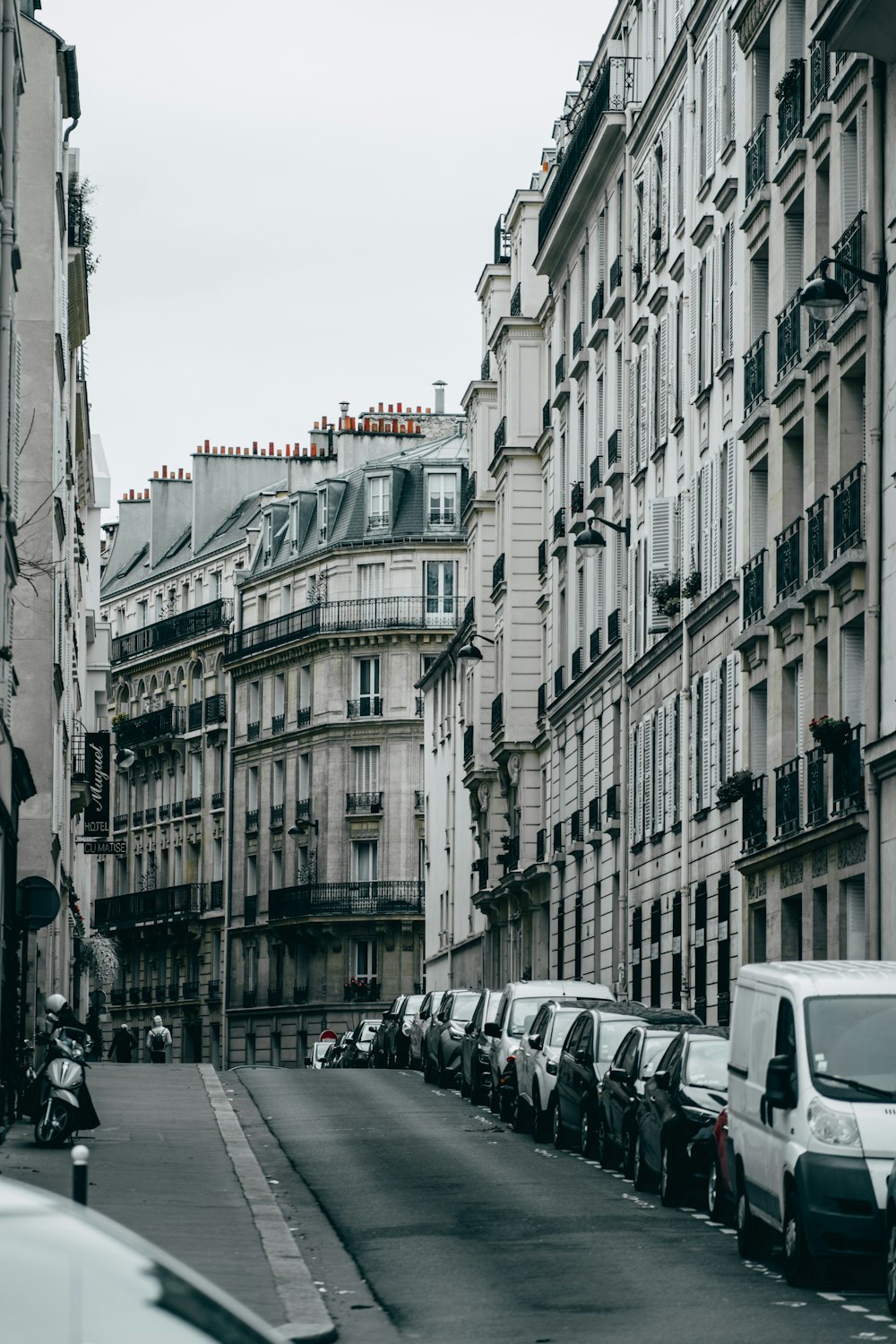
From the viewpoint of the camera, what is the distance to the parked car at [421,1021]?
45844mm

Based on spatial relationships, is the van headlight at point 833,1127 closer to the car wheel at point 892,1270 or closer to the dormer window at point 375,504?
the car wheel at point 892,1270

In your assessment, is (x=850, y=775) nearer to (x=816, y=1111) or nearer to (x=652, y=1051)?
(x=652, y=1051)

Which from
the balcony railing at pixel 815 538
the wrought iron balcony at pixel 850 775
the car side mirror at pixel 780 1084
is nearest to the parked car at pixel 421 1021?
the balcony railing at pixel 815 538

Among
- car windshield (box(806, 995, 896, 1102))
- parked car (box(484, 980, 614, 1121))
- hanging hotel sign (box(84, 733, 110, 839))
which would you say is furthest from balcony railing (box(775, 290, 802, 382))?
hanging hotel sign (box(84, 733, 110, 839))

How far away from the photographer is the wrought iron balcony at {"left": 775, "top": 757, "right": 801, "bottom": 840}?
32844mm

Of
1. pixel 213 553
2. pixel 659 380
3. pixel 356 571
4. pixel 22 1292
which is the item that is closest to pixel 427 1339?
pixel 22 1292

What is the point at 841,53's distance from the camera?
31766 millimetres

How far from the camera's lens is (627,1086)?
22719mm

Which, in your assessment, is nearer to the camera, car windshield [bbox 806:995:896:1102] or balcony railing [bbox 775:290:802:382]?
car windshield [bbox 806:995:896:1102]

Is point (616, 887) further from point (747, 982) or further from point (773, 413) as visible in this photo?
point (747, 982)

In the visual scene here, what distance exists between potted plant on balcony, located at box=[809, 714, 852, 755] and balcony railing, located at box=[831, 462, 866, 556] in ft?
6.99

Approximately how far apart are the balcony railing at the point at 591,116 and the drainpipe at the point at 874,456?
20.2 m

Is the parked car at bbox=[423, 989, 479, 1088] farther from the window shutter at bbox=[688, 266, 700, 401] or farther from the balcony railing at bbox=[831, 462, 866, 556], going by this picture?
the balcony railing at bbox=[831, 462, 866, 556]

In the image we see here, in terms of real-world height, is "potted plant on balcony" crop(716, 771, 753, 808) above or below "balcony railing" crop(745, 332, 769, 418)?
below
